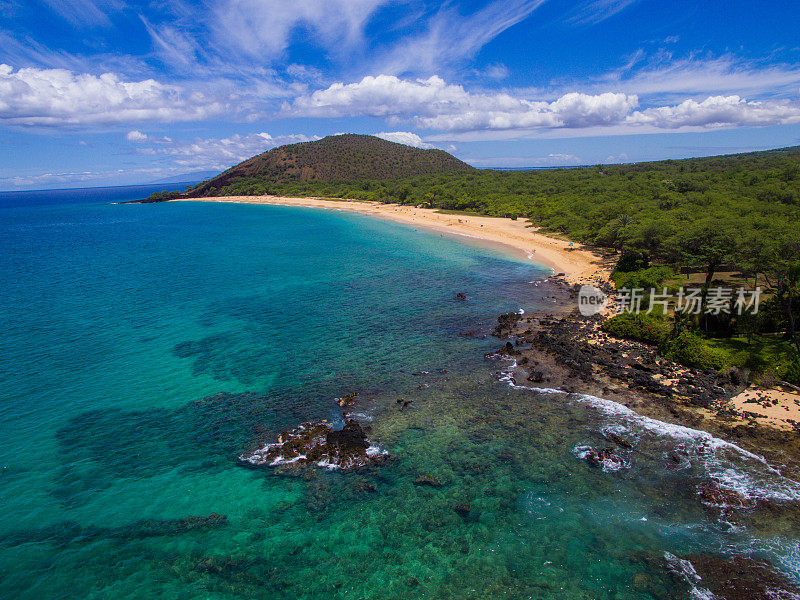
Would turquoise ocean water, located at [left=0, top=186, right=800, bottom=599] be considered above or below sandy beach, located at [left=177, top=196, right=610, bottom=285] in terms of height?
below

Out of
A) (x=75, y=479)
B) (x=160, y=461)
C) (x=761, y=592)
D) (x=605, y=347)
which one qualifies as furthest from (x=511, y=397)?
(x=75, y=479)

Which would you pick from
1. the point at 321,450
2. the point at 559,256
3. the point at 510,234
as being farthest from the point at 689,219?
the point at 321,450

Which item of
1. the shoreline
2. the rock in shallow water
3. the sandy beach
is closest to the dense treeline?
the sandy beach

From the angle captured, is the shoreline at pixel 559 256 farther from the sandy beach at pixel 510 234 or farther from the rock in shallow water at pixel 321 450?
the rock in shallow water at pixel 321 450

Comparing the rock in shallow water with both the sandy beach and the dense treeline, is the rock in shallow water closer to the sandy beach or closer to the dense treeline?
the dense treeline

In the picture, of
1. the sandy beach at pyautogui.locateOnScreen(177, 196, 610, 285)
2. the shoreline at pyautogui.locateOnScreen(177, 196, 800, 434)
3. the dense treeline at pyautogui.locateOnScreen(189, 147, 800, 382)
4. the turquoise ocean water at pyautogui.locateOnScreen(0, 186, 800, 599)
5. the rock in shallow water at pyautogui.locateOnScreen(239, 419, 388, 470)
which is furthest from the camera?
the sandy beach at pyautogui.locateOnScreen(177, 196, 610, 285)

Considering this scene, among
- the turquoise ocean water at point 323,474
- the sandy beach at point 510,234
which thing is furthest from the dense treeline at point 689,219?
the turquoise ocean water at point 323,474
